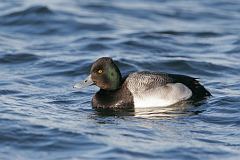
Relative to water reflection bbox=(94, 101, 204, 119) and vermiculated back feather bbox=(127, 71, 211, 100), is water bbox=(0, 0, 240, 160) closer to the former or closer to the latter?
water reflection bbox=(94, 101, 204, 119)

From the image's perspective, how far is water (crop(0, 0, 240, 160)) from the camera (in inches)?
432

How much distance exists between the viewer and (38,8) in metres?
21.5

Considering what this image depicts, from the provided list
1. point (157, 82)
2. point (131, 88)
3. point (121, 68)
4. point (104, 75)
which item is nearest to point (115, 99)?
point (131, 88)

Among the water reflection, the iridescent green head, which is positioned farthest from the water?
the iridescent green head

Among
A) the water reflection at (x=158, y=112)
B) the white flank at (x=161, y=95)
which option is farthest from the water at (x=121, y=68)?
the white flank at (x=161, y=95)

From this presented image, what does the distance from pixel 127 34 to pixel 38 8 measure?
120 inches

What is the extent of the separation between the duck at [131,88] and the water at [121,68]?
23cm

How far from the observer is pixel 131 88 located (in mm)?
13336

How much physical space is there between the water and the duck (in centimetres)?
23

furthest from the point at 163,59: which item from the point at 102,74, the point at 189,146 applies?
the point at 189,146

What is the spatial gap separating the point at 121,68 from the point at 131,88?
336 cm

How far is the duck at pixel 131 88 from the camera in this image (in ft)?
43.7

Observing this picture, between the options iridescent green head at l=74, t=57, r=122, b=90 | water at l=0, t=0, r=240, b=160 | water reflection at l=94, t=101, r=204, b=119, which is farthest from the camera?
iridescent green head at l=74, t=57, r=122, b=90

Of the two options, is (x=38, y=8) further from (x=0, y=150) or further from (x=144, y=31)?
(x=0, y=150)
